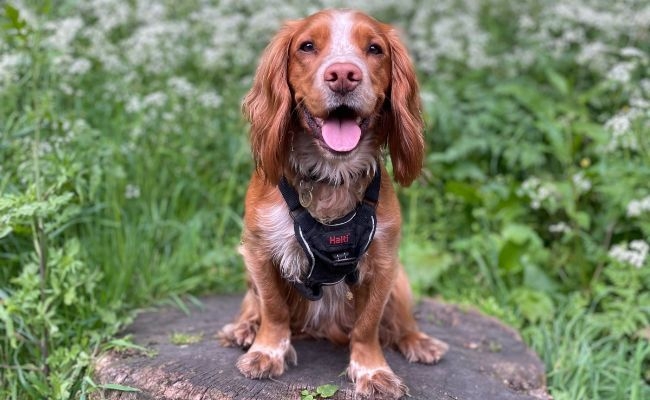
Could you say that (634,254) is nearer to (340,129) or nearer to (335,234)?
(335,234)

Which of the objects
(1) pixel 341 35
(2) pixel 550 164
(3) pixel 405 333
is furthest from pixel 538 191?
(1) pixel 341 35

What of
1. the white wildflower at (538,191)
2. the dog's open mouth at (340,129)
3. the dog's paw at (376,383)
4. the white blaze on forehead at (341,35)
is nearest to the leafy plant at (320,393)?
the dog's paw at (376,383)

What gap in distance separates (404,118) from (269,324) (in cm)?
110

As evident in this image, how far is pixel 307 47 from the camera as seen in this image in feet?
10.3

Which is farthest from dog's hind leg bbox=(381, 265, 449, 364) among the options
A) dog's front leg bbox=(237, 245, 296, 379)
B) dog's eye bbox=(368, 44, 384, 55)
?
dog's eye bbox=(368, 44, 384, 55)

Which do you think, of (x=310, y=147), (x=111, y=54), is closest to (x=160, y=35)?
(x=111, y=54)

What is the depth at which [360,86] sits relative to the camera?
293 cm

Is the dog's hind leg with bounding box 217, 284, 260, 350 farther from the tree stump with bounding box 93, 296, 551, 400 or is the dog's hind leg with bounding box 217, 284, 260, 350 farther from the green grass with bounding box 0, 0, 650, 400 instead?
the green grass with bounding box 0, 0, 650, 400

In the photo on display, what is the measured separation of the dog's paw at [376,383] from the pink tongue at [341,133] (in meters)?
1.01

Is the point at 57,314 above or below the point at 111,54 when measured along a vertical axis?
below

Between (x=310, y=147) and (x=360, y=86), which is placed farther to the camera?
(x=310, y=147)

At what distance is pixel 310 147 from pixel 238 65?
3377 millimetres

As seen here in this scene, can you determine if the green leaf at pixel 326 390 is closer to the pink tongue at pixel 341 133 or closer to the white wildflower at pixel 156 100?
the pink tongue at pixel 341 133

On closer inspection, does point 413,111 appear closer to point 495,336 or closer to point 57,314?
point 495,336
